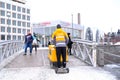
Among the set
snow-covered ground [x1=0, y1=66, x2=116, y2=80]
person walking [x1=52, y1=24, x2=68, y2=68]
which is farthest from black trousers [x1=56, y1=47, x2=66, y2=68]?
snow-covered ground [x1=0, y1=66, x2=116, y2=80]

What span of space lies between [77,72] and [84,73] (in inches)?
12.1

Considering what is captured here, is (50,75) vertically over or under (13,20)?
under

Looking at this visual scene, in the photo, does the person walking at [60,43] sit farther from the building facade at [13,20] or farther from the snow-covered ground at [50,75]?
the building facade at [13,20]

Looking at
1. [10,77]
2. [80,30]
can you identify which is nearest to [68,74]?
[10,77]

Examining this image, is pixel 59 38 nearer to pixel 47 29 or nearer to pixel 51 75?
pixel 51 75

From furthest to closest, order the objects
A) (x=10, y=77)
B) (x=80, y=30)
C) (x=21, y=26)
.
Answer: (x=80, y=30) → (x=21, y=26) → (x=10, y=77)

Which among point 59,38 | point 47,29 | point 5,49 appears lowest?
point 5,49

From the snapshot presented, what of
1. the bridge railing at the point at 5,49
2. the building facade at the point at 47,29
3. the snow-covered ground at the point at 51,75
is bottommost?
the snow-covered ground at the point at 51,75

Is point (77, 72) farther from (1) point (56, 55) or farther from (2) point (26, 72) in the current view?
(2) point (26, 72)

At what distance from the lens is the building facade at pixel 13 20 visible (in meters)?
70.1

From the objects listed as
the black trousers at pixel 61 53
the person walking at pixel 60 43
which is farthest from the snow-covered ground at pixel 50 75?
the person walking at pixel 60 43

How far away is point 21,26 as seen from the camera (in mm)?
78625

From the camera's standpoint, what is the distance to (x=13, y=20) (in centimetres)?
7519

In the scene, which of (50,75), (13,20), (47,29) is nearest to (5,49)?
(50,75)
